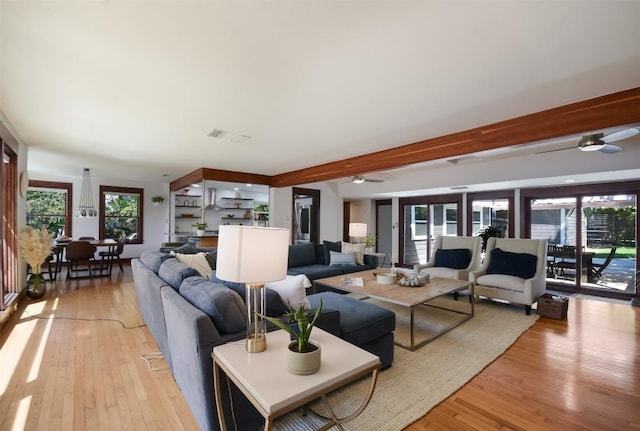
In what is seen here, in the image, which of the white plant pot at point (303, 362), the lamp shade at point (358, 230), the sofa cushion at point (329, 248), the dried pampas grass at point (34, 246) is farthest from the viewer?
the sofa cushion at point (329, 248)

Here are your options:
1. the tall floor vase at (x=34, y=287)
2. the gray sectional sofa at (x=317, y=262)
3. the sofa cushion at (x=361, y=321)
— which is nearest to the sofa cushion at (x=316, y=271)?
the gray sectional sofa at (x=317, y=262)

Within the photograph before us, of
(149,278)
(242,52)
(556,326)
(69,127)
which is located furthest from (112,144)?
(556,326)

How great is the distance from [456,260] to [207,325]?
452 centimetres

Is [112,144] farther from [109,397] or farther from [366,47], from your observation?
[366,47]

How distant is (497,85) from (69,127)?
465 centimetres

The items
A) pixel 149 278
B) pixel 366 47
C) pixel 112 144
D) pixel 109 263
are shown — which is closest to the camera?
pixel 366 47

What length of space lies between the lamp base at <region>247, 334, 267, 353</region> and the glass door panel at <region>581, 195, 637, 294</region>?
22.0 ft

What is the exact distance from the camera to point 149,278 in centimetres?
Result: 283

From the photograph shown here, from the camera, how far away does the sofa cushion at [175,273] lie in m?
2.40

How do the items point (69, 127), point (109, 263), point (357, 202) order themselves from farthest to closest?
point (357, 202) < point (109, 263) < point (69, 127)

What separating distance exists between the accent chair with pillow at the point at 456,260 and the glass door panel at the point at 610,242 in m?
2.42

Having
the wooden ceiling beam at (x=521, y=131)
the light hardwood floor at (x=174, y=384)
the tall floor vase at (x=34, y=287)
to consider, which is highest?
the wooden ceiling beam at (x=521, y=131)

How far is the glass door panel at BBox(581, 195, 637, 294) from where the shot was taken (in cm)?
515

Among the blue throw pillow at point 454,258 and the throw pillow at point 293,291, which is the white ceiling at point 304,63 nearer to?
the throw pillow at point 293,291
